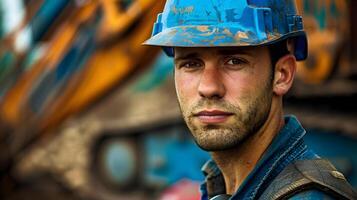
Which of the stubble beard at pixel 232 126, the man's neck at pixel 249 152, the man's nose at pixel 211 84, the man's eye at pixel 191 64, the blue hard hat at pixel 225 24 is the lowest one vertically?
the man's neck at pixel 249 152

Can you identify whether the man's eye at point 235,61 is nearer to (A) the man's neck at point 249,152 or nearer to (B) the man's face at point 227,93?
(B) the man's face at point 227,93

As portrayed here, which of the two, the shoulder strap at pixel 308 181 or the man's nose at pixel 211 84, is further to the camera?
the man's nose at pixel 211 84

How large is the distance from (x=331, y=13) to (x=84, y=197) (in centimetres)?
394

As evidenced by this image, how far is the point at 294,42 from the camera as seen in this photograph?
7.52ft

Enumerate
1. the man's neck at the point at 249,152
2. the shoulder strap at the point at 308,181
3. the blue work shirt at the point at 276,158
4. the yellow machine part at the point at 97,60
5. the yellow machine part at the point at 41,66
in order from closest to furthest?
the shoulder strap at the point at 308,181 < the blue work shirt at the point at 276,158 < the man's neck at the point at 249,152 < the yellow machine part at the point at 97,60 < the yellow machine part at the point at 41,66

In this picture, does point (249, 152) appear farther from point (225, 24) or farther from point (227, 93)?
point (225, 24)

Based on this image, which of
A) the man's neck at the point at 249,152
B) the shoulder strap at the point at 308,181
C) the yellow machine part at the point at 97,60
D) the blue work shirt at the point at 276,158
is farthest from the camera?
the yellow machine part at the point at 97,60

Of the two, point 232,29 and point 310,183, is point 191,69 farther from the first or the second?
point 310,183

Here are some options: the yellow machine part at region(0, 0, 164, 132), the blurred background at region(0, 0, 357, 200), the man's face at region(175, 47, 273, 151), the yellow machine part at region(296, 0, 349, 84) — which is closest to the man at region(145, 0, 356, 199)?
the man's face at region(175, 47, 273, 151)

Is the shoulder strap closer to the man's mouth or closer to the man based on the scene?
the man

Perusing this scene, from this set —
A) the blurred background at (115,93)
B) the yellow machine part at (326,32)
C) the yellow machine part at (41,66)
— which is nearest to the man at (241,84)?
the blurred background at (115,93)

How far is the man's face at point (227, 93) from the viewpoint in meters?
2.14

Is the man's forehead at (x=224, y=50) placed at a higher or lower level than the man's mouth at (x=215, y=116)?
higher

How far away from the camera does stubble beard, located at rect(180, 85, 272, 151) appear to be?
214 centimetres
